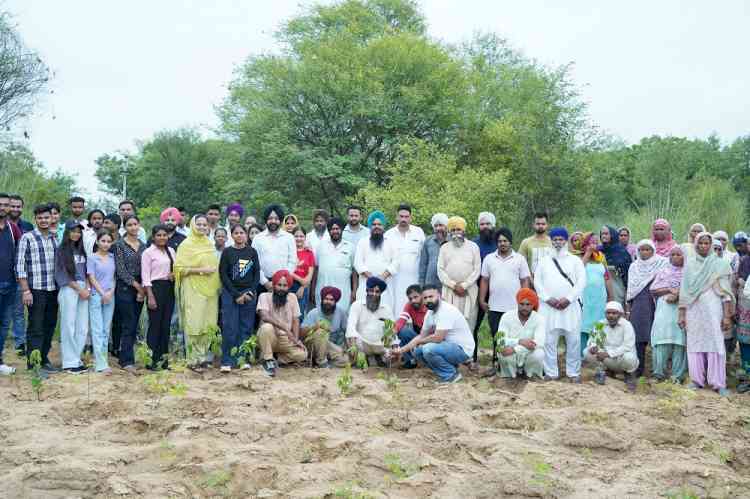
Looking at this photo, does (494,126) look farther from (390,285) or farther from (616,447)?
(616,447)

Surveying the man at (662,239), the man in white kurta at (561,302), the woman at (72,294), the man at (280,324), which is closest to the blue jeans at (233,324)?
the man at (280,324)

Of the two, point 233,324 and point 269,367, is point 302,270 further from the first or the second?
point 269,367

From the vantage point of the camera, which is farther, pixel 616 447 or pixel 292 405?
pixel 292 405

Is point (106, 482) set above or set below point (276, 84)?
below

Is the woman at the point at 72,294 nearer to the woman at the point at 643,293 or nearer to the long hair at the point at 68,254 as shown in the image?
the long hair at the point at 68,254

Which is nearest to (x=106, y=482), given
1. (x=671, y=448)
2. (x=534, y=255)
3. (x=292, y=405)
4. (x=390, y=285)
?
(x=292, y=405)

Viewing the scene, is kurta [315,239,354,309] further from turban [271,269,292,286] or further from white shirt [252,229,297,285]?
turban [271,269,292,286]

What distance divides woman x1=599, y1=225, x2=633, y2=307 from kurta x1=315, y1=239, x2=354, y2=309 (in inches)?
116

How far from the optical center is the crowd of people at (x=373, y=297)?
25.3 feet

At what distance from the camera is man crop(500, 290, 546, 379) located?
7.68 metres

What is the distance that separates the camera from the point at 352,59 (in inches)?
1027

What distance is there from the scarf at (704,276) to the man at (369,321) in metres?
→ 3.06

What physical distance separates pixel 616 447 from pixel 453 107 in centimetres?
2161

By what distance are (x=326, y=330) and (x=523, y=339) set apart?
210cm
